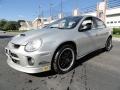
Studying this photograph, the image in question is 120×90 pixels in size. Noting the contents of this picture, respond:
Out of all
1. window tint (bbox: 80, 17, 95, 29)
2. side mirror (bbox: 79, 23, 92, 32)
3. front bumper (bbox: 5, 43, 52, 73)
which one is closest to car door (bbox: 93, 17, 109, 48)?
window tint (bbox: 80, 17, 95, 29)

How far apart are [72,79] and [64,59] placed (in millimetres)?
597

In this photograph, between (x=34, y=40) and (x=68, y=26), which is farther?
(x=68, y=26)

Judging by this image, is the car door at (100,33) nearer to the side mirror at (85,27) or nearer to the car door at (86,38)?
the car door at (86,38)

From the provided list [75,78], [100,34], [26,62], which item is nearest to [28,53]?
[26,62]

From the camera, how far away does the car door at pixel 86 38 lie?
4950 mm

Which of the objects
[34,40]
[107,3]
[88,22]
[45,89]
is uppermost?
[107,3]

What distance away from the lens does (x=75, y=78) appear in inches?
169

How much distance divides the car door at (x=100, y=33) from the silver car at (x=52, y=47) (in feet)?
1.19

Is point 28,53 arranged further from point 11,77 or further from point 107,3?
point 107,3

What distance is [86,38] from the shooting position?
16.7 ft

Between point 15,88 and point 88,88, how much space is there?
4.91 ft

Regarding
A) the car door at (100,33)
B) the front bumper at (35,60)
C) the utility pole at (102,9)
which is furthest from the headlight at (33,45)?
the utility pole at (102,9)

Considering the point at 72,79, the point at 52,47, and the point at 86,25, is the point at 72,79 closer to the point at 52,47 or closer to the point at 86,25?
the point at 52,47

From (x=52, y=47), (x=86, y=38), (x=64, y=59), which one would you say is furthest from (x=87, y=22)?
(x=52, y=47)
